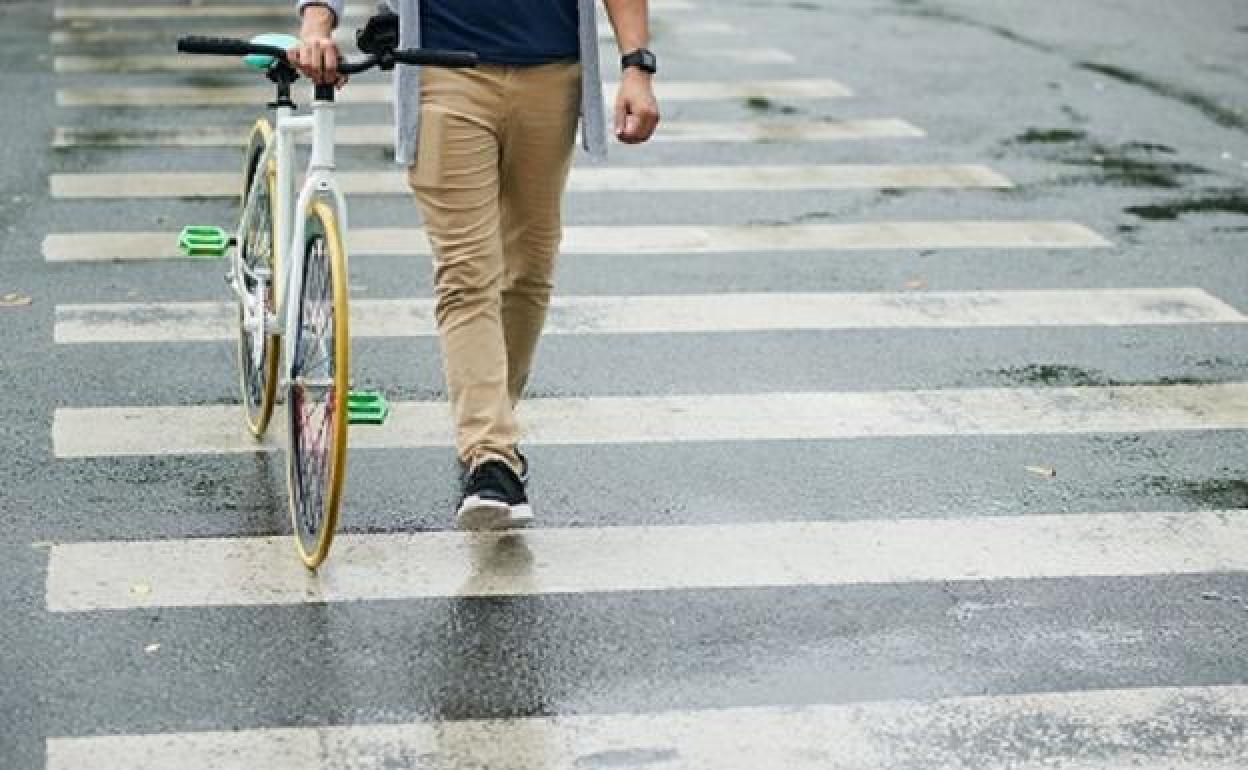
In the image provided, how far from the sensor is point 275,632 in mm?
5926

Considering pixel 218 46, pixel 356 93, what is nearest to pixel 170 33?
pixel 356 93

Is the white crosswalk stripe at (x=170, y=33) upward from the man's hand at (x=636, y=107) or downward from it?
downward

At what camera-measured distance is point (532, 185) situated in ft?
21.9

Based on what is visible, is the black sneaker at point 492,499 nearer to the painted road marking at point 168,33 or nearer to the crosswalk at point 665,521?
the crosswalk at point 665,521

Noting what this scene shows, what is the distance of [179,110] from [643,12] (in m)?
7.29

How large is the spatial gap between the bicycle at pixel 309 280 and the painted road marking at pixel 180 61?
298 inches

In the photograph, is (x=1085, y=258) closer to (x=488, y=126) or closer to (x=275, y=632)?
(x=488, y=126)

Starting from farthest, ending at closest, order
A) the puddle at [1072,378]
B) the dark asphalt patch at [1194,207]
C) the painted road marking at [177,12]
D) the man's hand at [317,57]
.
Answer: the painted road marking at [177,12]
the dark asphalt patch at [1194,207]
the puddle at [1072,378]
the man's hand at [317,57]

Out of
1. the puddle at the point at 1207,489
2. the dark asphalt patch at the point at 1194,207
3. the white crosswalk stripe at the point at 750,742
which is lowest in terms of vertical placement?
the dark asphalt patch at the point at 1194,207

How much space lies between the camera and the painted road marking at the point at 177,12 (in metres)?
17.2

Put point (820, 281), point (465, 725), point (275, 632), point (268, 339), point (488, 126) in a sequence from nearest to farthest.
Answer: point (465, 725) → point (275, 632) → point (488, 126) → point (268, 339) → point (820, 281)

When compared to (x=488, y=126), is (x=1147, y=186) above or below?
below

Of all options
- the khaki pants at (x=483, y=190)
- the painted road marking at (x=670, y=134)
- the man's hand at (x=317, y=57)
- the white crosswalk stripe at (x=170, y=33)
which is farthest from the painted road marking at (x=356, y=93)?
the man's hand at (x=317, y=57)

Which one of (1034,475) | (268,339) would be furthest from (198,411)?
(1034,475)
